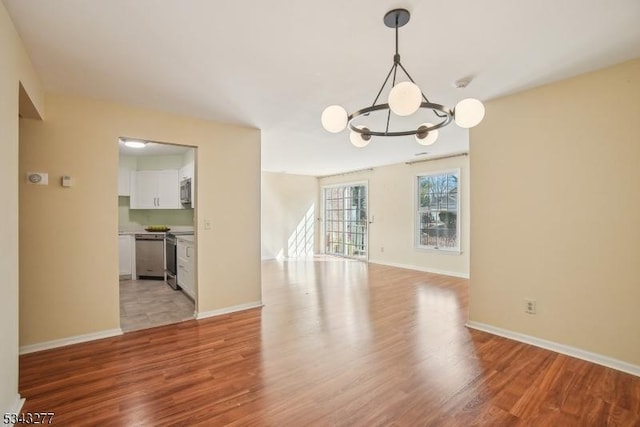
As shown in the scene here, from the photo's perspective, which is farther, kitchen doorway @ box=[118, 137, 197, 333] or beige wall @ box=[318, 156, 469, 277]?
beige wall @ box=[318, 156, 469, 277]

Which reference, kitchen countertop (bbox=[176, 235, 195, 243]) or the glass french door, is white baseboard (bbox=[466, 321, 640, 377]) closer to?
kitchen countertop (bbox=[176, 235, 195, 243])

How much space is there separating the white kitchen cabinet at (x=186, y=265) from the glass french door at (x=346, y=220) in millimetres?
4416

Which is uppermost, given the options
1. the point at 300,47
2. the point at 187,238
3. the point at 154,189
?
the point at 300,47

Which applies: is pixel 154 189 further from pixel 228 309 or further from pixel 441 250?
pixel 441 250

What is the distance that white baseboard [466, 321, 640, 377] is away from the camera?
2243 millimetres

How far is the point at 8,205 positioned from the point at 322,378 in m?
2.25

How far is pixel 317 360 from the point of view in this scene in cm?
245

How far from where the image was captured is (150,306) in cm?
390

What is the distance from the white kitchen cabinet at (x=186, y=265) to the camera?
405cm

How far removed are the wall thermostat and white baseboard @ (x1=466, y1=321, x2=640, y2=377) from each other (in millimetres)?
4344

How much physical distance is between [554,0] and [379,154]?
158 inches

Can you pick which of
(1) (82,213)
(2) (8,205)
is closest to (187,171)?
(1) (82,213)

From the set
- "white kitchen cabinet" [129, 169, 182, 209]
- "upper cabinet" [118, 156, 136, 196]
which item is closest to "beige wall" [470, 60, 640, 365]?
"white kitchen cabinet" [129, 169, 182, 209]

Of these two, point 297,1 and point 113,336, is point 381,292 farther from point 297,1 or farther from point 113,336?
point 297,1
